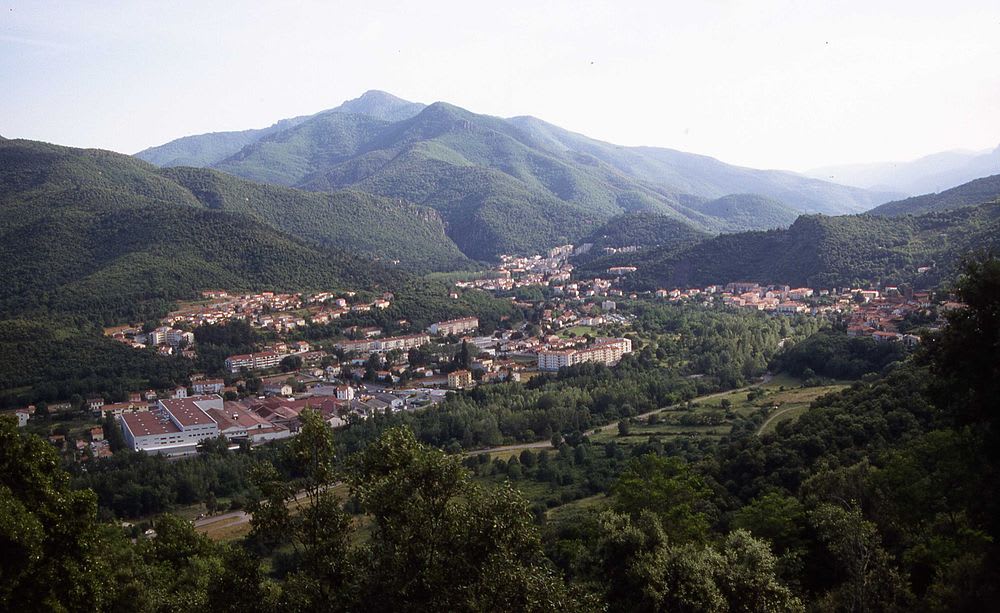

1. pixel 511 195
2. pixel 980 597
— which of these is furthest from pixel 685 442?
pixel 511 195

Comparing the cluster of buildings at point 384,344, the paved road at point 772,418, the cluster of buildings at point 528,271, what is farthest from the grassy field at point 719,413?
the cluster of buildings at point 528,271

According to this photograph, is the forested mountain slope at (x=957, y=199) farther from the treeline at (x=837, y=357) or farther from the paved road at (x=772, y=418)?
the paved road at (x=772, y=418)

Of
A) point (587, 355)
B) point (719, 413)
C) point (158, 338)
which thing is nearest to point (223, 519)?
point (719, 413)

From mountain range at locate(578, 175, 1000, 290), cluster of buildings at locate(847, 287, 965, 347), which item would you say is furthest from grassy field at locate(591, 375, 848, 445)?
mountain range at locate(578, 175, 1000, 290)

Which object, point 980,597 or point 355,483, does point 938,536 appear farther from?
point 355,483

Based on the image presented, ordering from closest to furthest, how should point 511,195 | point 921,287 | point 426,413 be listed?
point 426,413 → point 921,287 → point 511,195

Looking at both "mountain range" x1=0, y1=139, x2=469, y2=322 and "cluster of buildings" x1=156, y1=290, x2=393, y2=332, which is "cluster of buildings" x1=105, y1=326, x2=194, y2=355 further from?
"mountain range" x1=0, y1=139, x2=469, y2=322

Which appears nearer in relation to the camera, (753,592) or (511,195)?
(753,592)
